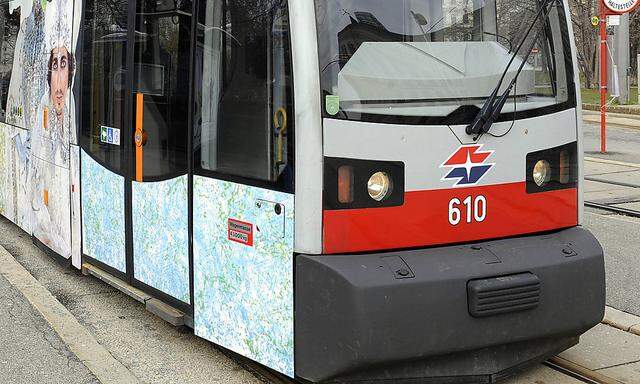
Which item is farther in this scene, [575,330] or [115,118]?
[115,118]

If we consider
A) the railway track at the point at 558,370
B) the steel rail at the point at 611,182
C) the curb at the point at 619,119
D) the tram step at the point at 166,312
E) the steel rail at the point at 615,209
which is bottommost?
the railway track at the point at 558,370

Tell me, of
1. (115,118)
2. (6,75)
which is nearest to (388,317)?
(115,118)

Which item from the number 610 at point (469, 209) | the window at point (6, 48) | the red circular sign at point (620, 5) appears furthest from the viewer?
the red circular sign at point (620, 5)

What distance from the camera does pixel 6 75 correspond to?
8648mm

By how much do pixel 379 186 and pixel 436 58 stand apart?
701 millimetres

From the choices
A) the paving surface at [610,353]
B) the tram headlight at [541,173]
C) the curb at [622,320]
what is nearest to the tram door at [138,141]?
the tram headlight at [541,173]

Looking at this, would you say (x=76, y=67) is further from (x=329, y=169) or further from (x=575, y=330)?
(x=575, y=330)

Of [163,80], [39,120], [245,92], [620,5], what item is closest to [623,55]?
[620,5]

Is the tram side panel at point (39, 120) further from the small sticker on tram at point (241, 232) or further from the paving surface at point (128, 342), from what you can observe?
the small sticker on tram at point (241, 232)

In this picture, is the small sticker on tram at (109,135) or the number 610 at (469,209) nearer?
the number 610 at (469,209)

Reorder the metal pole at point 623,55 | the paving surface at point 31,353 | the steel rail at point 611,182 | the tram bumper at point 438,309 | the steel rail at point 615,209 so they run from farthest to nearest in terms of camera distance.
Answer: the metal pole at point 623,55 < the steel rail at point 611,182 < the steel rail at point 615,209 < the paving surface at point 31,353 < the tram bumper at point 438,309

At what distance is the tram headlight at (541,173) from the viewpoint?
185 inches

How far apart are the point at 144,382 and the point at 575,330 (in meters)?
2.19

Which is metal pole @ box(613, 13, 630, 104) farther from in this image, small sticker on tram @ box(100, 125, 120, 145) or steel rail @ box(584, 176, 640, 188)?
small sticker on tram @ box(100, 125, 120, 145)
